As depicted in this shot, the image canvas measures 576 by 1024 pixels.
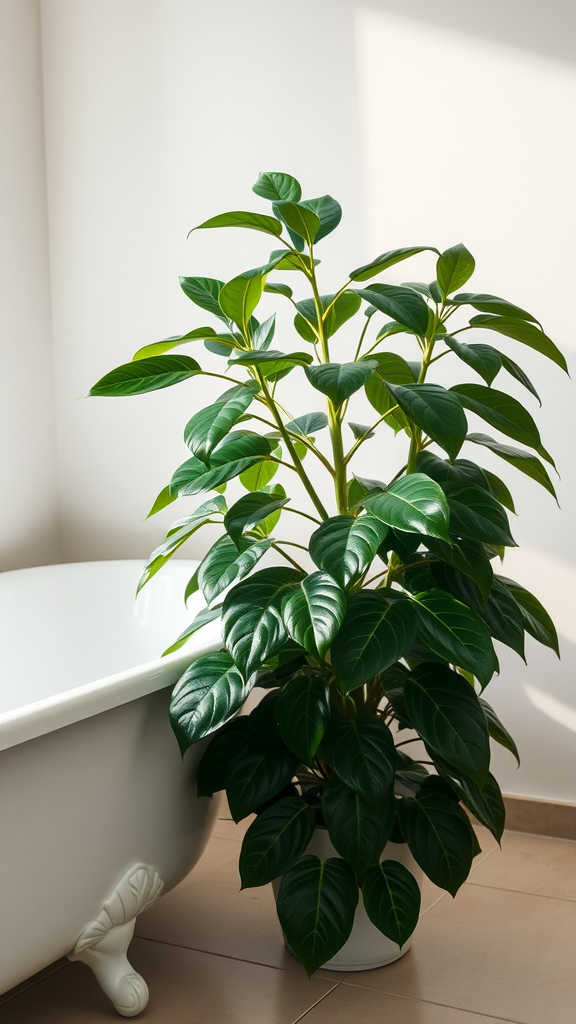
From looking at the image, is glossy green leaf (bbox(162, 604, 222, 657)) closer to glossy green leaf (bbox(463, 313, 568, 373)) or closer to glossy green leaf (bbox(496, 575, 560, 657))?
glossy green leaf (bbox(496, 575, 560, 657))

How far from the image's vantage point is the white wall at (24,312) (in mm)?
2410

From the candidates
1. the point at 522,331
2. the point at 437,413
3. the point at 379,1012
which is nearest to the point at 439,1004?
the point at 379,1012

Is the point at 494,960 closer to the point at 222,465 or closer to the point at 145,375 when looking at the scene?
the point at 222,465

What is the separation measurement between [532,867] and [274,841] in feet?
2.50

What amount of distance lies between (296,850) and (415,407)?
70cm

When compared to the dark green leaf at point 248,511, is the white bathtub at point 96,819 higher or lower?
lower

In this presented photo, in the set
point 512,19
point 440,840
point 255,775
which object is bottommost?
point 440,840

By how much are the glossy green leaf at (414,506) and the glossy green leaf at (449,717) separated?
0.96 feet

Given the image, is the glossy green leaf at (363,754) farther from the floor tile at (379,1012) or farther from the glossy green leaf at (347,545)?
the floor tile at (379,1012)

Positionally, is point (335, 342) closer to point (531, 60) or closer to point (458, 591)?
point (531, 60)

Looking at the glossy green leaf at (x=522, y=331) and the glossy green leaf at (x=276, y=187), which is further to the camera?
the glossy green leaf at (x=276, y=187)

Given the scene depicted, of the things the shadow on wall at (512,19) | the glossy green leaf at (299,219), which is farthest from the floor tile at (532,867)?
the shadow on wall at (512,19)

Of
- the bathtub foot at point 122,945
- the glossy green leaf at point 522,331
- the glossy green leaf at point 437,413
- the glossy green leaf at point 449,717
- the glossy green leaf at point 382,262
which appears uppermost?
the glossy green leaf at point 382,262

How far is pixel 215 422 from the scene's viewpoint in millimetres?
1300
